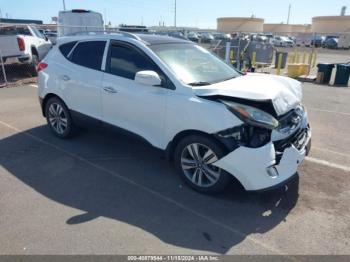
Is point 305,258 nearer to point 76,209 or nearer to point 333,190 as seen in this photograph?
point 333,190

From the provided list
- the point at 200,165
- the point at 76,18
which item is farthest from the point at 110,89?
the point at 76,18

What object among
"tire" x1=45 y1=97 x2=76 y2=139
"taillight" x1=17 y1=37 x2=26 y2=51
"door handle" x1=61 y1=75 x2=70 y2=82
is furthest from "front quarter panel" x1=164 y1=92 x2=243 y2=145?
"taillight" x1=17 y1=37 x2=26 y2=51

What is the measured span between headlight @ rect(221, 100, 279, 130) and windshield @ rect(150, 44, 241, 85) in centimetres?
67

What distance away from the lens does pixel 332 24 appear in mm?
70312

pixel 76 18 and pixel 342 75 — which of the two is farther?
pixel 76 18

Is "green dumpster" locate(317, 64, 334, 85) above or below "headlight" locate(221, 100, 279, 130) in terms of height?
below

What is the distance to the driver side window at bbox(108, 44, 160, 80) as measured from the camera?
12.7ft

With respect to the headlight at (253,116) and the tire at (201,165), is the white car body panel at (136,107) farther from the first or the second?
the headlight at (253,116)

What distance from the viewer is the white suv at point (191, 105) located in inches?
124

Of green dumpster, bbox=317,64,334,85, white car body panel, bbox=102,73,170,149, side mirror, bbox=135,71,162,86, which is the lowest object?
green dumpster, bbox=317,64,334,85

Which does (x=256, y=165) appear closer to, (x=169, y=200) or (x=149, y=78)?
(x=169, y=200)

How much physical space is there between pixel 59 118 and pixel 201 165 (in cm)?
288

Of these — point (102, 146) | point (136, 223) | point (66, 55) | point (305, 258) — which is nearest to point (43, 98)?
point (66, 55)

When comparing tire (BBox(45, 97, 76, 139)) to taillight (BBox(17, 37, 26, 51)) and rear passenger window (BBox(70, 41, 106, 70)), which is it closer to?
rear passenger window (BBox(70, 41, 106, 70))
